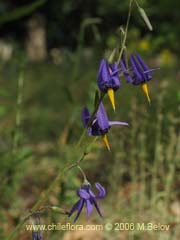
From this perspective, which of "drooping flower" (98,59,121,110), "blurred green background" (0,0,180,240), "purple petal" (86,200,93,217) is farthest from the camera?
"blurred green background" (0,0,180,240)

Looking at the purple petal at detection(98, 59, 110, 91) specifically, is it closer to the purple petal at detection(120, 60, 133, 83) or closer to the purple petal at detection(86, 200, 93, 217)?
the purple petal at detection(120, 60, 133, 83)

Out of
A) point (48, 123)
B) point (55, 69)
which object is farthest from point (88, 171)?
point (55, 69)

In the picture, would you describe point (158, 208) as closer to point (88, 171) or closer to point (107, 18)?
point (88, 171)

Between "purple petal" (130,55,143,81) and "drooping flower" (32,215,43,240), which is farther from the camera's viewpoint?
"drooping flower" (32,215,43,240)

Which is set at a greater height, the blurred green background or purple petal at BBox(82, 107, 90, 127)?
the blurred green background

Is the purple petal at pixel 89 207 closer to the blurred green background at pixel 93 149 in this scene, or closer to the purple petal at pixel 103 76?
the blurred green background at pixel 93 149

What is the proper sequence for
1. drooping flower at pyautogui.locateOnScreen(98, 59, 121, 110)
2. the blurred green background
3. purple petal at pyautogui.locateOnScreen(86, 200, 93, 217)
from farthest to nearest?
the blurred green background → purple petal at pyautogui.locateOnScreen(86, 200, 93, 217) → drooping flower at pyautogui.locateOnScreen(98, 59, 121, 110)

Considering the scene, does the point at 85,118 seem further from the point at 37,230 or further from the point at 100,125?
the point at 37,230

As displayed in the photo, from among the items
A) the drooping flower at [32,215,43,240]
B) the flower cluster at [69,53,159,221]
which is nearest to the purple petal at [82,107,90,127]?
the flower cluster at [69,53,159,221]

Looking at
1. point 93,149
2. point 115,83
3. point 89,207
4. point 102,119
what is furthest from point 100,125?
point 93,149

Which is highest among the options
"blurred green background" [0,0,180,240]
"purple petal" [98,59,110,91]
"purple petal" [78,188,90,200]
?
"blurred green background" [0,0,180,240]

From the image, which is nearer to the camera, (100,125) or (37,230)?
(100,125)
